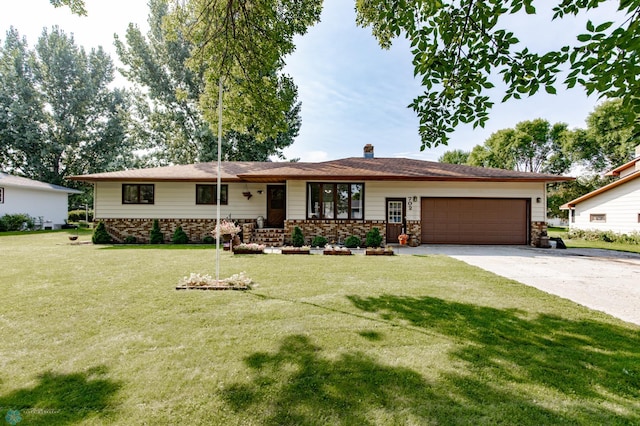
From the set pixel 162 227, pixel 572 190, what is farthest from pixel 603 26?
pixel 572 190

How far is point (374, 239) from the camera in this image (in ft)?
35.8

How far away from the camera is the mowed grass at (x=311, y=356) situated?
200 centimetres

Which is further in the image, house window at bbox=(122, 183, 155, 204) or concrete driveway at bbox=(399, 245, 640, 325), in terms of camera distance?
house window at bbox=(122, 183, 155, 204)

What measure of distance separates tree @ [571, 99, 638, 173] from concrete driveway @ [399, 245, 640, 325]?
26481 mm

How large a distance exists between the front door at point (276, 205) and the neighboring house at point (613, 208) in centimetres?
1590

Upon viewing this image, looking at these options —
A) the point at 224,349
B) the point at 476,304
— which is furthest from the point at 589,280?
the point at 224,349

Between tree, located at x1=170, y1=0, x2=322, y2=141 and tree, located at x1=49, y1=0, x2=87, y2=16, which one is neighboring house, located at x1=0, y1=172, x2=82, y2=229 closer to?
tree, located at x1=49, y1=0, x2=87, y2=16

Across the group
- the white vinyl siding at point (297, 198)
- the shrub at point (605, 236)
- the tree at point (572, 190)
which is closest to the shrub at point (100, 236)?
the white vinyl siding at point (297, 198)

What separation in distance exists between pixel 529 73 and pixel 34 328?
679cm

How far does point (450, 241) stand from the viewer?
39.8 feet

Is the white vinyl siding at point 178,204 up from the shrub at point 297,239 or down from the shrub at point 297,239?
up

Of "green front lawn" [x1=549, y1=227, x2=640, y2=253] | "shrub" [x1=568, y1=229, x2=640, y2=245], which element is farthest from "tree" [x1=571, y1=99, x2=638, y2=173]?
"green front lawn" [x1=549, y1=227, x2=640, y2=253]

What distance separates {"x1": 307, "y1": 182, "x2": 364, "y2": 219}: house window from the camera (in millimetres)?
11859

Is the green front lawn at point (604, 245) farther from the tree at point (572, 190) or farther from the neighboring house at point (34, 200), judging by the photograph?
the neighboring house at point (34, 200)
